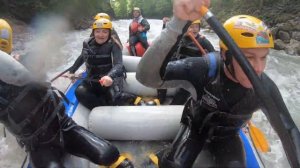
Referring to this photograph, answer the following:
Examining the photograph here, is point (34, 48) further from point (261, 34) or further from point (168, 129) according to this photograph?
point (168, 129)

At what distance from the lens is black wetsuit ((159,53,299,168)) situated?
7.24 ft

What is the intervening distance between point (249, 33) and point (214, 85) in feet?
1.51

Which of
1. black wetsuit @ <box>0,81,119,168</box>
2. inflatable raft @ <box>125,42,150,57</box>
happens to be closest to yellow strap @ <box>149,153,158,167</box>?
black wetsuit @ <box>0,81,119,168</box>

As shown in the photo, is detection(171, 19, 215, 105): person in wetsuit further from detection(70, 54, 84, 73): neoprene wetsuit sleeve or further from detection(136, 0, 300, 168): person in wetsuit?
detection(136, 0, 300, 168): person in wetsuit

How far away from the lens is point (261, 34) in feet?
6.61

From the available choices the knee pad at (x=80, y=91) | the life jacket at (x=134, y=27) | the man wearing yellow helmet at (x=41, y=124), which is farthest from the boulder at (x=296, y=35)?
the man wearing yellow helmet at (x=41, y=124)

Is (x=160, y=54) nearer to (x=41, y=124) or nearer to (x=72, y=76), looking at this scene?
(x=41, y=124)

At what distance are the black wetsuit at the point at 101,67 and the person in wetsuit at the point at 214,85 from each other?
1645mm

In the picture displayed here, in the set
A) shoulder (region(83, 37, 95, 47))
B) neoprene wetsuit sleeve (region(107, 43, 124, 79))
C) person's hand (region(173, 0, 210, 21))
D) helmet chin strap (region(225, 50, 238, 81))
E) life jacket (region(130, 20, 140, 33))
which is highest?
person's hand (region(173, 0, 210, 21))

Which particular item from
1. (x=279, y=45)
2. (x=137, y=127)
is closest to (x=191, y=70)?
(x=137, y=127)

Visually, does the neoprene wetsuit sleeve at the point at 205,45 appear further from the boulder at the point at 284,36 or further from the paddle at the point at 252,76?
the boulder at the point at 284,36

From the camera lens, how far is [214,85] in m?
2.26

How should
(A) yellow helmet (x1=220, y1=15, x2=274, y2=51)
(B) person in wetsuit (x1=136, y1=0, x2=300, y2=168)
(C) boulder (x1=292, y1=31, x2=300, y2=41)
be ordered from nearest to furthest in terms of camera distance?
(B) person in wetsuit (x1=136, y1=0, x2=300, y2=168) < (A) yellow helmet (x1=220, y1=15, x2=274, y2=51) < (C) boulder (x1=292, y1=31, x2=300, y2=41)

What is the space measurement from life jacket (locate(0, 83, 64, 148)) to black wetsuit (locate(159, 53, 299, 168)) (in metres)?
0.94
